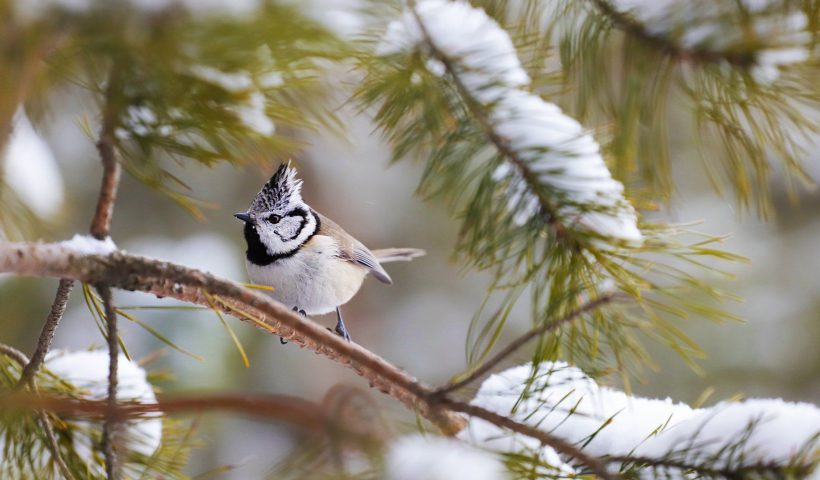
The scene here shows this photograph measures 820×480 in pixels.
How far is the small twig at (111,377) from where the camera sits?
Result: 4.02ft

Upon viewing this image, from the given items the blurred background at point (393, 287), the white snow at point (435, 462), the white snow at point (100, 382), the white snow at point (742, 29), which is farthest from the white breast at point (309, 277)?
the blurred background at point (393, 287)

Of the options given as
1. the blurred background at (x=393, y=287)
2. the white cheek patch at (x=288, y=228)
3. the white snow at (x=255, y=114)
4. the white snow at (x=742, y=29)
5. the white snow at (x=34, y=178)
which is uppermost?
the white snow at (x=34, y=178)

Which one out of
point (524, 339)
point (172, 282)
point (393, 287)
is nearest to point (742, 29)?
point (524, 339)

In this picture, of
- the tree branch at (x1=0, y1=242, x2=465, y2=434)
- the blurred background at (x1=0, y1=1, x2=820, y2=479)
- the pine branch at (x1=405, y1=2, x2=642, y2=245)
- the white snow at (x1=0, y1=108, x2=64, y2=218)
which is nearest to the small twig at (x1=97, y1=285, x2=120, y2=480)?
the tree branch at (x1=0, y1=242, x2=465, y2=434)

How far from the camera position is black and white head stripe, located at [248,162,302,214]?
7.04 ft

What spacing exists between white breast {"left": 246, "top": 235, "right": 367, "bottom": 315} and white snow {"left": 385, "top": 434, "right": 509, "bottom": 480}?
3.78ft

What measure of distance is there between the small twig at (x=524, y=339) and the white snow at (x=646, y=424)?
0.25 ft

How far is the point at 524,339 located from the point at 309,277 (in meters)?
1.13

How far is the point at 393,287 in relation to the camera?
590 centimetres

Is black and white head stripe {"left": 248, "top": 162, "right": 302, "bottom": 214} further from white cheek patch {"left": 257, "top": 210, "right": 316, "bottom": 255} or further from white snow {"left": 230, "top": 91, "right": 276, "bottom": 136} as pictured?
white snow {"left": 230, "top": 91, "right": 276, "bottom": 136}

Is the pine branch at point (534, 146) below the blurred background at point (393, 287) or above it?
above

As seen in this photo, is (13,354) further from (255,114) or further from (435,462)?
(435,462)

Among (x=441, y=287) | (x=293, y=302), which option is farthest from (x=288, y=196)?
(x=441, y=287)

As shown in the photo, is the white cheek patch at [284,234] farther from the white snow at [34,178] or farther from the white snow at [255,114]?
the white snow at [255,114]
